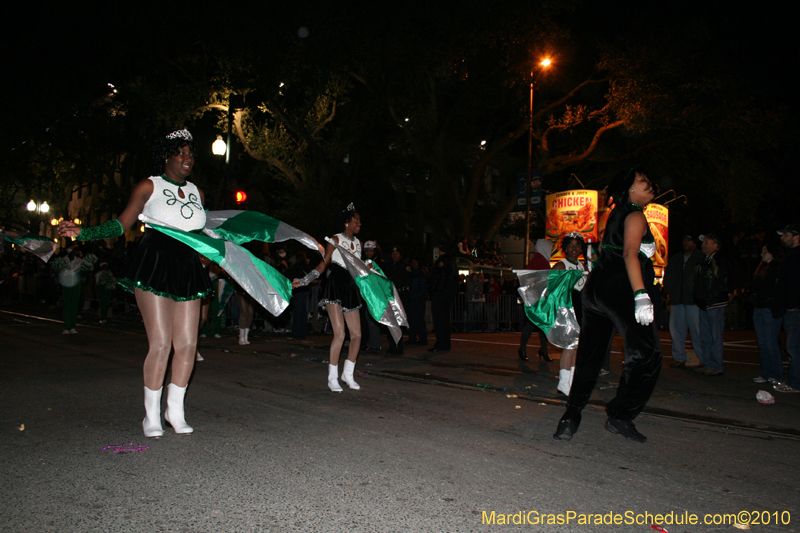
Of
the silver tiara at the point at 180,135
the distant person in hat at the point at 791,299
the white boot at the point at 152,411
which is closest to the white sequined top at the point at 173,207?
the silver tiara at the point at 180,135

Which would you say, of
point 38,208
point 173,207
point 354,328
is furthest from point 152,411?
point 38,208

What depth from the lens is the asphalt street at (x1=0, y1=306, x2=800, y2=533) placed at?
3029mm

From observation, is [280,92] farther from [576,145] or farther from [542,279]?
[542,279]

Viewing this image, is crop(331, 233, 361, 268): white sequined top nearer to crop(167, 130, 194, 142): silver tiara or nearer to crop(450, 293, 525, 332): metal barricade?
crop(167, 130, 194, 142): silver tiara

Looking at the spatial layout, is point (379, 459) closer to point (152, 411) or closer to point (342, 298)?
point (152, 411)

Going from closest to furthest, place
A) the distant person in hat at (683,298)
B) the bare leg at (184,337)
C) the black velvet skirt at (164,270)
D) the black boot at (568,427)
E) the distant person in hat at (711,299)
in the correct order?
the black velvet skirt at (164,270) → the bare leg at (184,337) → the black boot at (568,427) → the distant person in hat at (711,299) → the distant person in hat at (683,298)

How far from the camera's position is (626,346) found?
173 inches

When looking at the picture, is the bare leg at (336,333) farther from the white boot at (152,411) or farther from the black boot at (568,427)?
the black boot at (568,427)

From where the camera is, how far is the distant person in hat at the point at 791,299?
729 cm

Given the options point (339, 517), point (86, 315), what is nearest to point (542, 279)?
point (339, 517)

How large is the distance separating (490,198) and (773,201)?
1731 cm

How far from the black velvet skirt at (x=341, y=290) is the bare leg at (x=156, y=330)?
2.38 meters

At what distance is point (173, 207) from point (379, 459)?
226 centimetres

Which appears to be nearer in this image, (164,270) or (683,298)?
(164,270)
